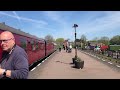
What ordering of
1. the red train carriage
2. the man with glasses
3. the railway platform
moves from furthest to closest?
the railway platform
the red train carriage
the man with glasses

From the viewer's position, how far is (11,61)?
3266mm

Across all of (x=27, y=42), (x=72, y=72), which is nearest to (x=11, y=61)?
(x=72, y=72)

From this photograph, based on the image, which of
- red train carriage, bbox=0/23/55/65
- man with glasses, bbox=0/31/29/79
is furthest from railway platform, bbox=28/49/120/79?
man with glasses, bbox=0/31/29/79

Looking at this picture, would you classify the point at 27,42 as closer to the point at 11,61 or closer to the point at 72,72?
the point at 72,72

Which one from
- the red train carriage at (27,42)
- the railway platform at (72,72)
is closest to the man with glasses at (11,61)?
the red train carriage at (27,42)

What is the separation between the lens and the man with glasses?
312cm

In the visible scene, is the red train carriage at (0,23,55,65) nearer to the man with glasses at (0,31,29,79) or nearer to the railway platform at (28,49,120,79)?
the railway platform at (28,49,120,79)

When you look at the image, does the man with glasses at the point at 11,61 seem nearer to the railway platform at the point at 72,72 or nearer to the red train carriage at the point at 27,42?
the red train carriage at the point at 27,42
